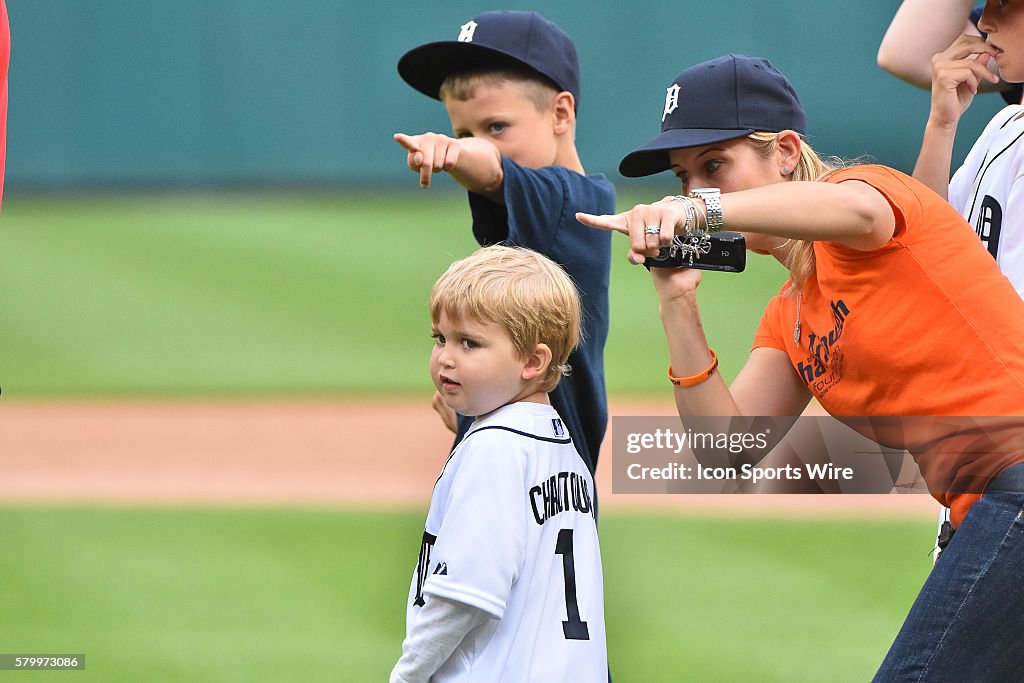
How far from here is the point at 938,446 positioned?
1.86 meters

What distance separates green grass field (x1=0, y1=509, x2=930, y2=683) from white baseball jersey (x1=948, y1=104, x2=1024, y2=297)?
81.8 inches

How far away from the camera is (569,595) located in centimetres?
186

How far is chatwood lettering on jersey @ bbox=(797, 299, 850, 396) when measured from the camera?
6.40 feet

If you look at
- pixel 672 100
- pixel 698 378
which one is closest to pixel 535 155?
pixel 672 100

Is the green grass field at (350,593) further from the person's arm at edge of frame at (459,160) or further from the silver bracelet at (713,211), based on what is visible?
the silver bracelet at (713,211)

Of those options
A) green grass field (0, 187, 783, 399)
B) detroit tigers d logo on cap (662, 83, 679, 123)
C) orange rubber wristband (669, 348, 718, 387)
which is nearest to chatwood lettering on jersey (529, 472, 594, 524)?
orange rubber wristband (669, 348, 718, 387)

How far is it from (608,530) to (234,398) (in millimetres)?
4737

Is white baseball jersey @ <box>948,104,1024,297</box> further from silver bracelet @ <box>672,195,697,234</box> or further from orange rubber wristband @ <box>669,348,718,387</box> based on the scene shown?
silver bracelet @ <box>672,195,697,234</box>

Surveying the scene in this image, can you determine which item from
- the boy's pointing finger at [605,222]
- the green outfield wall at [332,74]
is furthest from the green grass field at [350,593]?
the green outfield wall at [332,74]

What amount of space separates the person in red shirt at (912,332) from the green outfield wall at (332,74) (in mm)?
8872

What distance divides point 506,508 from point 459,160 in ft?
2.10

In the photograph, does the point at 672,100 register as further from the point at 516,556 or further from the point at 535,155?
the point at 516,556

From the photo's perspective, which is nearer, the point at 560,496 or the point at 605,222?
the point at 605,222

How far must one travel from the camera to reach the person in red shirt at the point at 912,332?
1.72 metres
